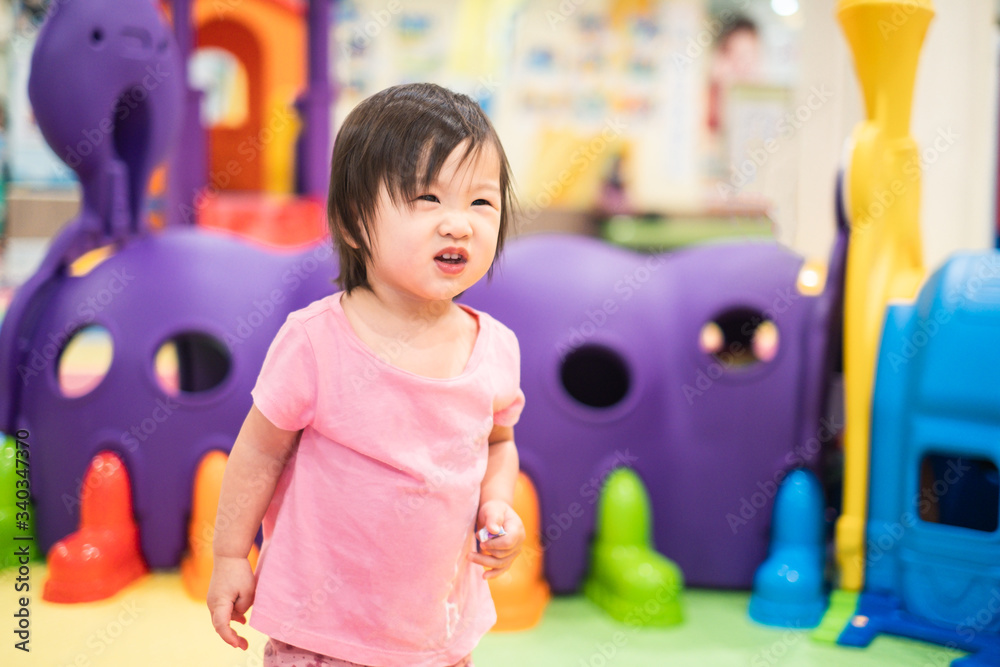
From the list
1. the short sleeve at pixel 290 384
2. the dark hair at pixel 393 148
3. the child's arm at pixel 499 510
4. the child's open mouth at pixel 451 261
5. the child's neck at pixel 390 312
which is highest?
the dark hair at pixel 393 148

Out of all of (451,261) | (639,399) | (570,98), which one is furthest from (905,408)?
(570,98)

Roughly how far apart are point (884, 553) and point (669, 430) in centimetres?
53

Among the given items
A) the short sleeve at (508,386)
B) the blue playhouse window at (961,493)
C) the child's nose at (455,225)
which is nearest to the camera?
the child's nose at (455,225)

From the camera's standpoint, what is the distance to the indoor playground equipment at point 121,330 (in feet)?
6.19

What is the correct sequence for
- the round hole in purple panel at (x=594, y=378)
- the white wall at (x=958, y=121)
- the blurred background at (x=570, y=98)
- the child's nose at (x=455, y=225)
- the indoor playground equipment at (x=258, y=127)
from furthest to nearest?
the blurred background at (x=570, y=98) → the indoor playground equipment at (x=258, y=127) → the white wall at (x=958, y=121) → the round hole in purple panel at (x=594, y=378) → the child's nose at (x=455, y=225)

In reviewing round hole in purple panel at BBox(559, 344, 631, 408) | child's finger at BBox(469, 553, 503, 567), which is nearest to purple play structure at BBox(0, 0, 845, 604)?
round hole in purple panel at BBox(559, 344, 631, 408)

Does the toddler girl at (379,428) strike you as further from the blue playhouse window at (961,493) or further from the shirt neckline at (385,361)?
the blue playhouse window at (961,493)

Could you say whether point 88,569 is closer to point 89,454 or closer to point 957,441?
point 89,454

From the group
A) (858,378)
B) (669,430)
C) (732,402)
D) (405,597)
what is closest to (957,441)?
(858,378)

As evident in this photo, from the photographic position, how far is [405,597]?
87 centimetres

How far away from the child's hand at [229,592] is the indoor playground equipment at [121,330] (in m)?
0.99

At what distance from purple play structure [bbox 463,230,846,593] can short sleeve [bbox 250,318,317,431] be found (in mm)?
1000

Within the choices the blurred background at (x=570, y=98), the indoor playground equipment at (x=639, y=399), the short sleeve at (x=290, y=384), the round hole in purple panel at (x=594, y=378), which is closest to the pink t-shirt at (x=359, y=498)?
the short sleeve at (x=290, y=384)

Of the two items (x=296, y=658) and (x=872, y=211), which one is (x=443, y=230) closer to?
(x=296, y=658)
